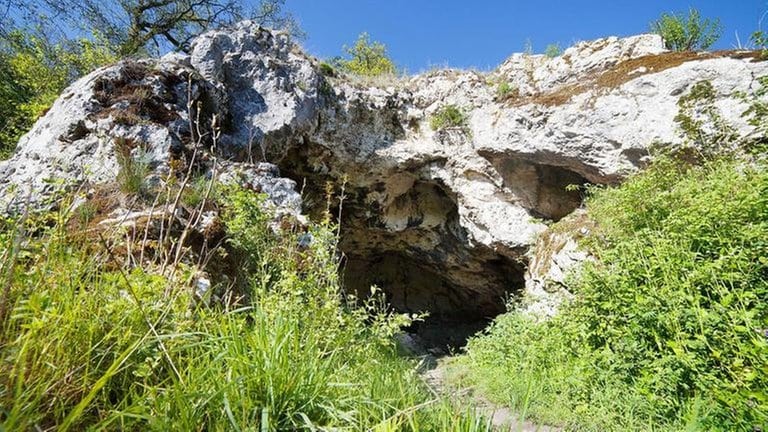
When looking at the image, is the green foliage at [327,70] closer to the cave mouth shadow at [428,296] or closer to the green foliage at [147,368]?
the cave mouth shadow at [428,296]

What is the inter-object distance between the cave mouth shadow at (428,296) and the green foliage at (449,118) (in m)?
4.02

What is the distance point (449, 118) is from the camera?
8344mm

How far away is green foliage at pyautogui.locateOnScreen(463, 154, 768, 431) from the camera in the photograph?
6.84 feet

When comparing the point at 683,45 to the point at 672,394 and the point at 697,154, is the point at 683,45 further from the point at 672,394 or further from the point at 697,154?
the point at 672,394

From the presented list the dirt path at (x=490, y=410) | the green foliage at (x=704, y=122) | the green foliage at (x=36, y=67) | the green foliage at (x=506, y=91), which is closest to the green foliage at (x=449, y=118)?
the green foliage at (x=506, y=91)

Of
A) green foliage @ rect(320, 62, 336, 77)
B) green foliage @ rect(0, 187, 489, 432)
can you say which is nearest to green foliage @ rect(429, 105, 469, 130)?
green foliage @ rect(320, 62, 336, 77)

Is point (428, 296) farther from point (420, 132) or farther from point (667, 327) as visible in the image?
point (667, 327)

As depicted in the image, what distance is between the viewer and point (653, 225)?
363 centimetres

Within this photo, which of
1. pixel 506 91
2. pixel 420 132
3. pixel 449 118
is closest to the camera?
pixel 506 91

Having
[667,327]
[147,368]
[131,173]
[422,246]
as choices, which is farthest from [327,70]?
[147,368]

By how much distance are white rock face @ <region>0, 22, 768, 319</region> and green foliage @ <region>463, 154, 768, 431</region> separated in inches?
85.8

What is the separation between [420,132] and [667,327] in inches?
268

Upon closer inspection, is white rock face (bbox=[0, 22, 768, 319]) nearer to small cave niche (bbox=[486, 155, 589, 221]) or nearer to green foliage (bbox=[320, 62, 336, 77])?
small cave niche (bbox=[486, 155, 589, 221])

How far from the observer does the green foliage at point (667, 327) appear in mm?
2084
